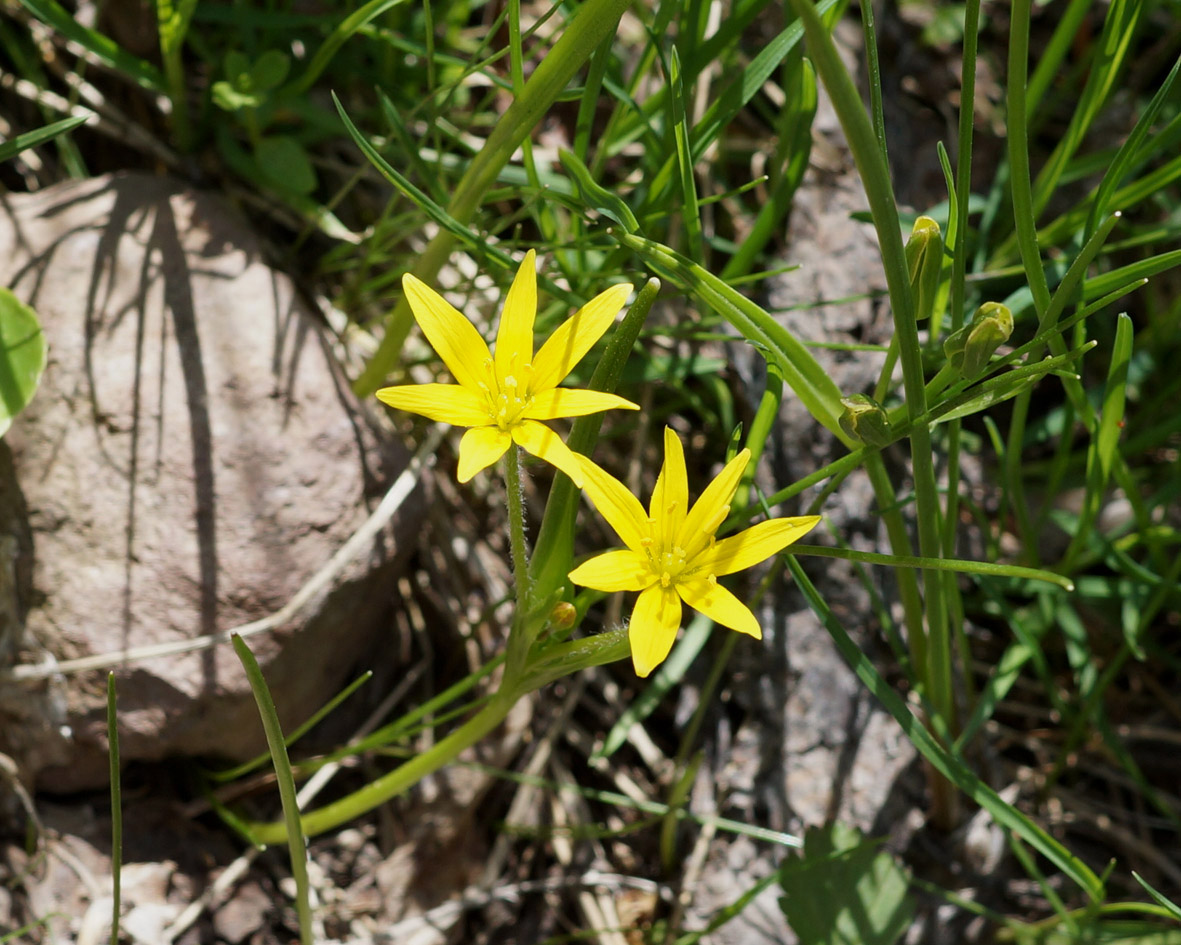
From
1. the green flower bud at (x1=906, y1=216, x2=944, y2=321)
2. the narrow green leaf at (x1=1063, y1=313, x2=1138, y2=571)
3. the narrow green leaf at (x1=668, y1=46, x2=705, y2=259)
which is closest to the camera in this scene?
the green flower bud at (x1=906, y1=216, x2=944, y2=321)

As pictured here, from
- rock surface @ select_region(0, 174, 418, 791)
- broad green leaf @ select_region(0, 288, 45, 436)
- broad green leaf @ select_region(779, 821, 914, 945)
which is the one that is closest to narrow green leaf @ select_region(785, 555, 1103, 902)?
broad green leaf @ select_region(779, 821, 914, 945)

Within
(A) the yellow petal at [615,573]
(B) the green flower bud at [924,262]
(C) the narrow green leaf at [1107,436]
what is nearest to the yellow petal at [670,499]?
(A) the yellow petal at [615,573]

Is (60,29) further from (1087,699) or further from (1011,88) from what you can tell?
(1087,699)

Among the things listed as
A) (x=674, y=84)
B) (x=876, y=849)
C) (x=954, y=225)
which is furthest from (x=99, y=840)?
(x=954, y=225)

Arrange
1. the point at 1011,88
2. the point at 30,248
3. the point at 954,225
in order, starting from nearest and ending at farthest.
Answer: the point at 1011,88
the point at 954,225
the point at 30,248

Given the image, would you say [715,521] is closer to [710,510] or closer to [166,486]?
[710,510]

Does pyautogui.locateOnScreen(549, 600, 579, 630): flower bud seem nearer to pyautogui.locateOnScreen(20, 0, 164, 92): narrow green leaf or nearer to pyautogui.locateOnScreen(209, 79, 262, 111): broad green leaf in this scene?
pyautogui.locateOnScreen(209, 79, 262, 111): broad green leaf

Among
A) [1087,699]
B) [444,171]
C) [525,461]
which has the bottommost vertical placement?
[1087,699]
